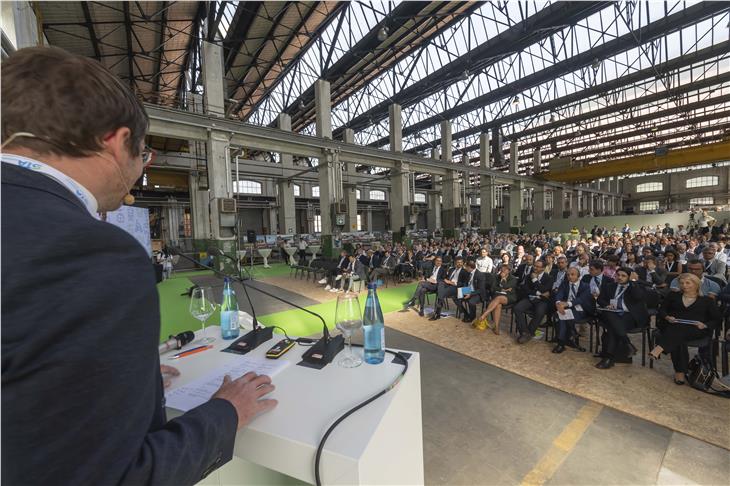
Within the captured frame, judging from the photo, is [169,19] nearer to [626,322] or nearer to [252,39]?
[252,39]

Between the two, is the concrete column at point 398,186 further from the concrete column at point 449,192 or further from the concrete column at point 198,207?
the concrete column at point 198,207

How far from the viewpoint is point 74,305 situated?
48cm

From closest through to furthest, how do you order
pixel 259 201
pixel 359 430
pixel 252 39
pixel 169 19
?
pixel 359 430
pixel 169 19
pixel 252 39
pixel 259 201

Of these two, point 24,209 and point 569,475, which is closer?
point 24,209

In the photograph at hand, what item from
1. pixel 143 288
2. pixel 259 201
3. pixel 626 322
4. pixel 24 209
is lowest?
pixel 626 322

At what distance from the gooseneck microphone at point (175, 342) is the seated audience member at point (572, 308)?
176 inches

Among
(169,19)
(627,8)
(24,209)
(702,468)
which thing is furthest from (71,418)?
(627,8)

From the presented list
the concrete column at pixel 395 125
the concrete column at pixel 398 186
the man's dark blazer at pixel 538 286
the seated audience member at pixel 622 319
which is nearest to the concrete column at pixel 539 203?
the concrete column at pixel 398 186

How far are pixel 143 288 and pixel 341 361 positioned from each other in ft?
3.35

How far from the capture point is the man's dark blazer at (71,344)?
46 centimetres

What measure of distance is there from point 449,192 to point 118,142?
17310 mm

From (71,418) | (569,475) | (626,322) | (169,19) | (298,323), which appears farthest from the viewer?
(169,19)

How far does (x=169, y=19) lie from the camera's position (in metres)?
10.2

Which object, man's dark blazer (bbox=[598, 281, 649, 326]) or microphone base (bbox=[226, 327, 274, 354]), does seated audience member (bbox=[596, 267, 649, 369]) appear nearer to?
man's dark blazer (bbox=[598, 281, 649, 326])
